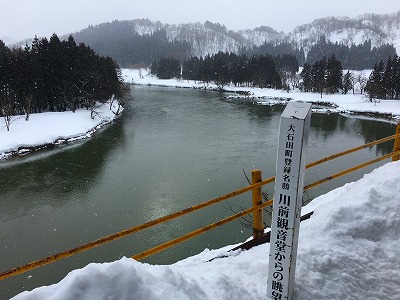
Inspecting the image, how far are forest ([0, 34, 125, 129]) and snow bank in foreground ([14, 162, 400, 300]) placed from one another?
33.9 meters

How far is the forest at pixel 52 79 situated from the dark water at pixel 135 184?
9.37 metres

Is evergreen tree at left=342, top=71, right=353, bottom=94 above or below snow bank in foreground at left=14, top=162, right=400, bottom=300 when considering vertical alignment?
above

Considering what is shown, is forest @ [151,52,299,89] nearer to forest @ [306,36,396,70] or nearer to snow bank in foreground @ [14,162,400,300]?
forest @ [306,36,396,70]

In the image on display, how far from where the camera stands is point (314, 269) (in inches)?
146

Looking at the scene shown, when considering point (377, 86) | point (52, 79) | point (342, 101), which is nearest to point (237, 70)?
point (342, 101)

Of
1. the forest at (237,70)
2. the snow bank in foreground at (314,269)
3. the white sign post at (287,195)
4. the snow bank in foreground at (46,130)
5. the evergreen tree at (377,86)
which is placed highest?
the forest at (237,70)

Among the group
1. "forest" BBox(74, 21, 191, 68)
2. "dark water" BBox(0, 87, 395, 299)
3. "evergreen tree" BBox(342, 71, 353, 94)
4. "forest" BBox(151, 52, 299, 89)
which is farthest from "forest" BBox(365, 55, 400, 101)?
"forest" BBox(74, 21, 191, 68)

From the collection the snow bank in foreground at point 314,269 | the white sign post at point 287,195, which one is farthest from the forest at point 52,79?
the white sign post at point 287,195

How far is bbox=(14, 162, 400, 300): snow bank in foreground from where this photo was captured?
2.75 meters

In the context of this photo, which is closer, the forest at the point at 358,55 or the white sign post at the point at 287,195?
the white sign post at the point at 287,195

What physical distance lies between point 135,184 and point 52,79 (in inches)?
1104

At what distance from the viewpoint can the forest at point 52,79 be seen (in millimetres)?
35031

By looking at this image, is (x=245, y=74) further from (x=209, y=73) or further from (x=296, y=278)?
(x=296, y=278)

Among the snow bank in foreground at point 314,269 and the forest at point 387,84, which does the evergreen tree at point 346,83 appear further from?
the snow bank in foreground at point 314,269
